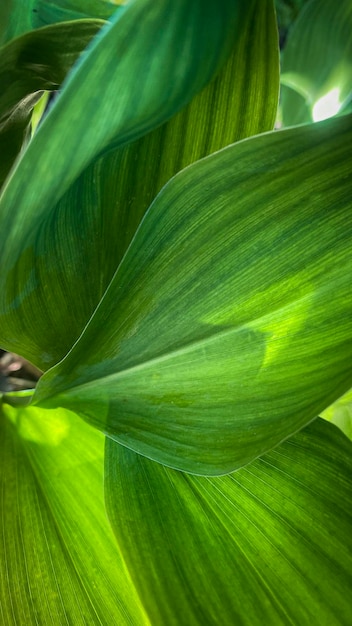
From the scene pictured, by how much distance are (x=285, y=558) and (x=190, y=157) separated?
0.26 meters

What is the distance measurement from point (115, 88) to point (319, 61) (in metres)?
0.26

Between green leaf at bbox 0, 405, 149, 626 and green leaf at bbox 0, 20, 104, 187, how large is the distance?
21cm

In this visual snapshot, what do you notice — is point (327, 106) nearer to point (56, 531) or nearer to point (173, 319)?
point (173, 319)

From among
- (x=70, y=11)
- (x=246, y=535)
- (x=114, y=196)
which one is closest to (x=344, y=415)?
(x=246, y=535)

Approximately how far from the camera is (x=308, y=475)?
0.35m

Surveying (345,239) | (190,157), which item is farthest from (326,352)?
(190,157)

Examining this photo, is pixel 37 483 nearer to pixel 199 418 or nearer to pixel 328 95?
pixel 199 418

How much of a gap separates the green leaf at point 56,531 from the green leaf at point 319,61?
1.00ft

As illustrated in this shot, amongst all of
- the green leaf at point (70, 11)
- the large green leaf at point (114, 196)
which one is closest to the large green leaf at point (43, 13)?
the green leaf at point (70, 11)

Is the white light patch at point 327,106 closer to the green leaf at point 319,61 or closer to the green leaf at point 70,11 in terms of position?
the green leaf at point 319,61

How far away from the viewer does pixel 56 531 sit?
14.4 inches

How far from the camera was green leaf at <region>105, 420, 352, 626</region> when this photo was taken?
0.32 meters

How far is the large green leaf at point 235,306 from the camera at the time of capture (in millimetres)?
257

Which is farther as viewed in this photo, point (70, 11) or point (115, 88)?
point (70, 11)
